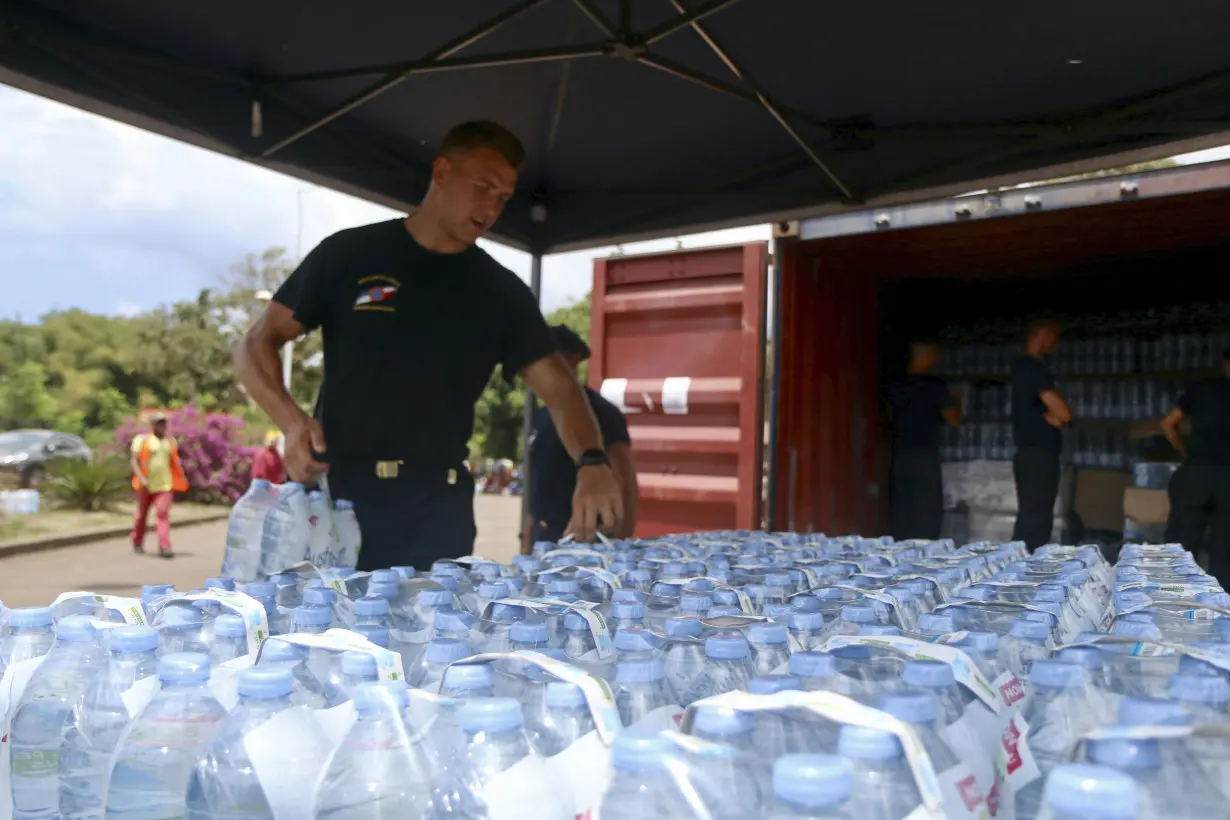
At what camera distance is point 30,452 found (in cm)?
2520

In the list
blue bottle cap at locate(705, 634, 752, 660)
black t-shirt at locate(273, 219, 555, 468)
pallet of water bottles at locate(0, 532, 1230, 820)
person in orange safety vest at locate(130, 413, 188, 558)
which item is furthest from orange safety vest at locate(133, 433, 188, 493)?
blue bottle cap at locate(705, 634, 752, 660)

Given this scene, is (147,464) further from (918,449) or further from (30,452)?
(30,452)

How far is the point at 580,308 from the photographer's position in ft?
147

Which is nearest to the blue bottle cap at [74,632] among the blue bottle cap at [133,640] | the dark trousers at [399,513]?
the blue bottle cap at [133,640]

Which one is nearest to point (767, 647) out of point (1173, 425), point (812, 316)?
point (812, 316)

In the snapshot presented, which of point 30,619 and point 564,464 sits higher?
point 564,464

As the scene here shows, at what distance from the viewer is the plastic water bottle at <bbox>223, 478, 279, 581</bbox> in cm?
302

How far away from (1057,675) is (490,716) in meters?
0.77

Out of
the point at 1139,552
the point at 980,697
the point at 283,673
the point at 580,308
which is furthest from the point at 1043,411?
the point at 580,308

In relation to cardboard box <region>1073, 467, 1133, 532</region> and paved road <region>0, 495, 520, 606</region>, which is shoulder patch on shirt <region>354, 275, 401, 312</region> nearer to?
paved road <region>0, 495, 520, 606</region>

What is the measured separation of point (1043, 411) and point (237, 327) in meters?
40.9

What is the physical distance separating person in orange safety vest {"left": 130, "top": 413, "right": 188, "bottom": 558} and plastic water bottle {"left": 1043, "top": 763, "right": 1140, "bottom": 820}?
1240 centimetres

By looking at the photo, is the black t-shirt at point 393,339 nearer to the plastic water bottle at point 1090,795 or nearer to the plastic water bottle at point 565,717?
the plastic water bottle at point 565,717

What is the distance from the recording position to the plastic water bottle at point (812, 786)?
2.81ft
